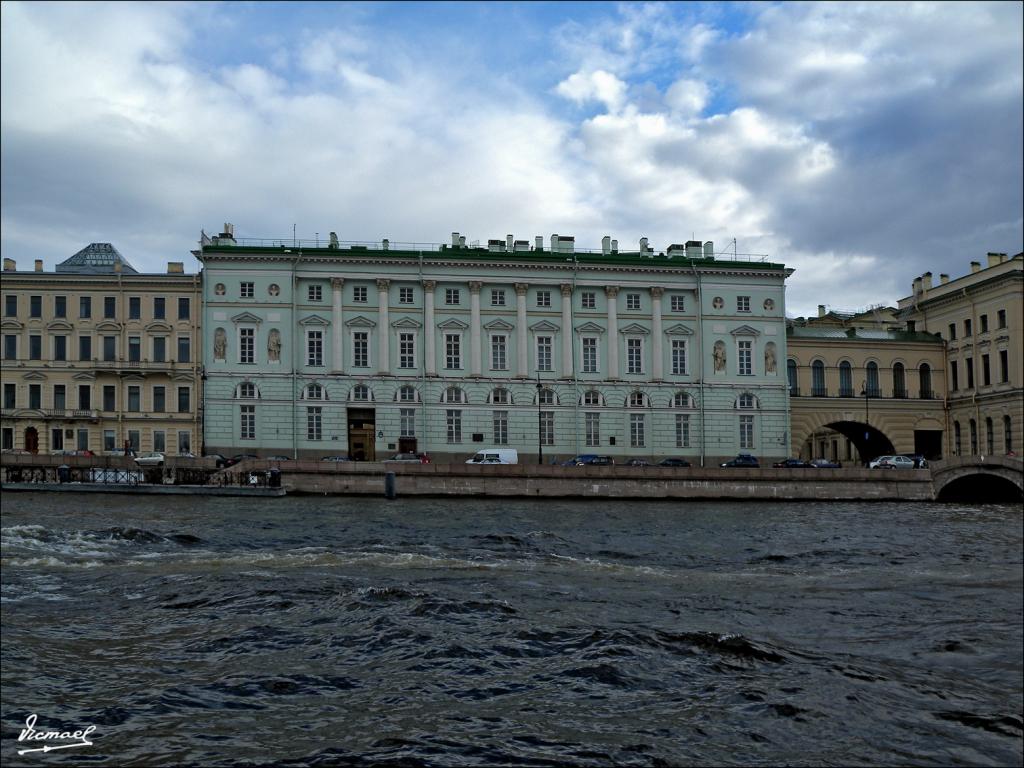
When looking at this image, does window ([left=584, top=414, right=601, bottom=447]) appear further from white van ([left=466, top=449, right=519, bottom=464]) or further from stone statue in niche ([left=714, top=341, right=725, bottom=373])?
white van ([left=466, top=449, right=519, bottom=464])

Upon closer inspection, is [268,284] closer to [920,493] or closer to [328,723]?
[920,493]

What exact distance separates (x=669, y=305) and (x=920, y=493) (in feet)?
60.2

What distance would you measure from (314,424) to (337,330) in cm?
544

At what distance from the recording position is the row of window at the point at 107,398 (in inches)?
2153

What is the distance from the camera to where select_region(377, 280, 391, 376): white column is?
55375 millimetres

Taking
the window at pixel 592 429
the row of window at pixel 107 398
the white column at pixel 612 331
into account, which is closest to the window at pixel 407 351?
the window at pixel 592 429

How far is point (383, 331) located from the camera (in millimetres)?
55562

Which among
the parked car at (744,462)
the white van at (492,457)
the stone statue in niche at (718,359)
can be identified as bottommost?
the parked car at (744,462)

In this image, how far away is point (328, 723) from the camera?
766 centimetres

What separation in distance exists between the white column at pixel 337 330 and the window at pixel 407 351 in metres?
3.22

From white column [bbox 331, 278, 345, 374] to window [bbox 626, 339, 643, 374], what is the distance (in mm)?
16689

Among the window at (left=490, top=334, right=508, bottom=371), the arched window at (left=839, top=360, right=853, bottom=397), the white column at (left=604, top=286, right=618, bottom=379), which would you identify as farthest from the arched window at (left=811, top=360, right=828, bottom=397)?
the window at (left=490, top=334, right=508, bottom=371)

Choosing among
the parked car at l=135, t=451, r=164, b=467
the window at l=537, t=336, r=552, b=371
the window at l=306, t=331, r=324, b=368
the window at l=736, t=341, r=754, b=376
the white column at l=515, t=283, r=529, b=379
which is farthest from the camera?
the window at l=736, t=341, r=754, b=376

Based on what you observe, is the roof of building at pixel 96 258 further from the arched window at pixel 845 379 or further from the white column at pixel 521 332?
the arched window at pixel 845 379
